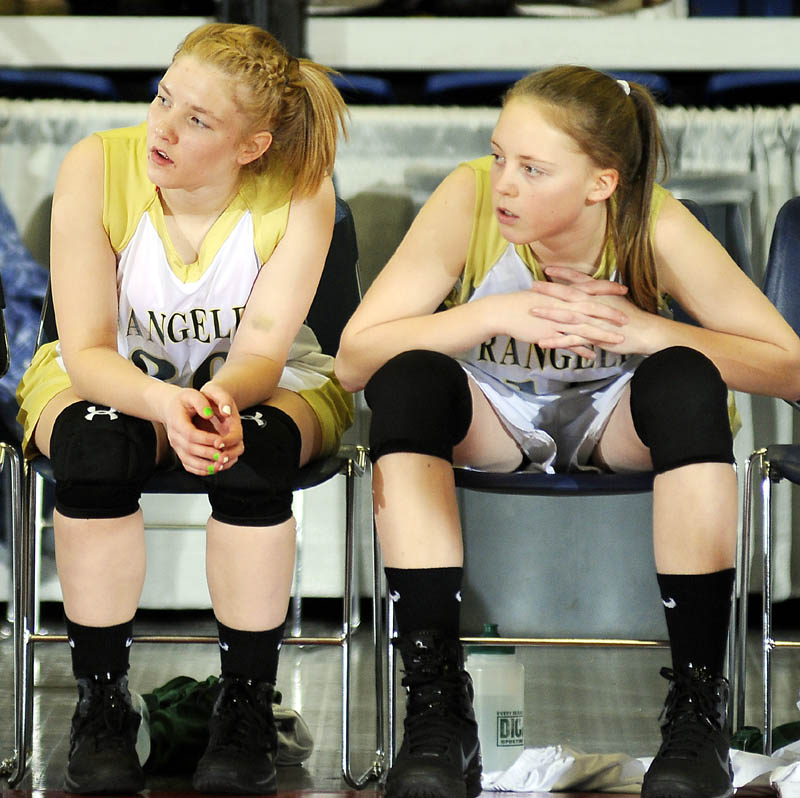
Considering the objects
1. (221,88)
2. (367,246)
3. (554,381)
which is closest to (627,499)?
(367,246)

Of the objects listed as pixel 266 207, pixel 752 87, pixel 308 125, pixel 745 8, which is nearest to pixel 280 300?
pixel 266 207

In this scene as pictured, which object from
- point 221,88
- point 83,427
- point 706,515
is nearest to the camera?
point 706,515

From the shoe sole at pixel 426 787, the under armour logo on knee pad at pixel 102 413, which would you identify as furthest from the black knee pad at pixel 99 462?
the shoe sole at pixel 426 787

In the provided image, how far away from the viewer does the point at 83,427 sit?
1.51 m

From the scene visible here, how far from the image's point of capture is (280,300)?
5.55 feet

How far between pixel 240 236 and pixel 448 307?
0.98 feet

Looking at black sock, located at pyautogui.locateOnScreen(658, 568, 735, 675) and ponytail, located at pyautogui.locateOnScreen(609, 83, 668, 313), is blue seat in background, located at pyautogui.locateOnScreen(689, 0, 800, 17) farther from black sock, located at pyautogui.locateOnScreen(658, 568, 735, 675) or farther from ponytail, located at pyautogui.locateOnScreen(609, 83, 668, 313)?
black sock, located at pyautogui.locateOnScreen(658, 568, 735, 675)

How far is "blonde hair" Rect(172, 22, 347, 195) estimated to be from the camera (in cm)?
163

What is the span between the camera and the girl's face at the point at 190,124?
162 centimetres

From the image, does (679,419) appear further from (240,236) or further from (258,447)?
(240,236)

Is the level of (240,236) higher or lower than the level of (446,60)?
lower

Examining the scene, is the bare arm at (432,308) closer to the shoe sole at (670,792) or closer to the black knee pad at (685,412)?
the black knee pad at (685,412)

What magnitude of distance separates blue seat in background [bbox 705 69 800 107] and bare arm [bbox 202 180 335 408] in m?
1.56

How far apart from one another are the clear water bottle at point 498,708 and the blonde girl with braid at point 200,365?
328mm
